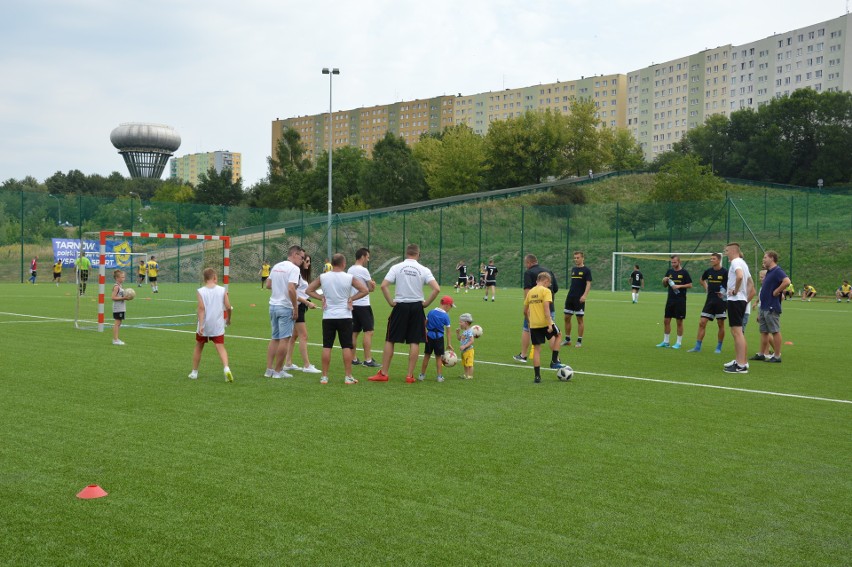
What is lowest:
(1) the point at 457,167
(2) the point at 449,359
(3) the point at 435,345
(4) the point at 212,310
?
(2) the point at 449,359

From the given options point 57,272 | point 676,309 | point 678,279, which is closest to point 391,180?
point 57,272

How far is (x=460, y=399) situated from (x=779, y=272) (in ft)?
23.9

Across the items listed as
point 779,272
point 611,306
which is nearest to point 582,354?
point 779,272

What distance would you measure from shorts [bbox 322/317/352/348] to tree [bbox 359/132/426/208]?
75.8 meters

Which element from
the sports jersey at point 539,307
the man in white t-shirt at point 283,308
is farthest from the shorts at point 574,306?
the man in white t-shirt at point 283,308

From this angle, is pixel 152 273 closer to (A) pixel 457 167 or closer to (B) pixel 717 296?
(B) pixel 717 296

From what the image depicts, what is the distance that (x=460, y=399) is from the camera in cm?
927

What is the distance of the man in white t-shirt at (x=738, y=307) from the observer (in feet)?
38.8

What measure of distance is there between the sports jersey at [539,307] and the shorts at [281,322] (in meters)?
3.40

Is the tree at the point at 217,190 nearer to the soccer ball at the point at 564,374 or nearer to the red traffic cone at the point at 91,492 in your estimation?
the soccer ball at the point at 564,374

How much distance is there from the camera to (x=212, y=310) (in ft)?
33.9

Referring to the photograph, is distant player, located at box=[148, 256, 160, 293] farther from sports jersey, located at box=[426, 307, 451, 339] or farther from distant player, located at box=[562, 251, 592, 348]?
sports jersey, located at box=[426, 307, 451, 339]

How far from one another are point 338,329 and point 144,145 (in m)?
134

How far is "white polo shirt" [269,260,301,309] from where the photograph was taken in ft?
35.2
